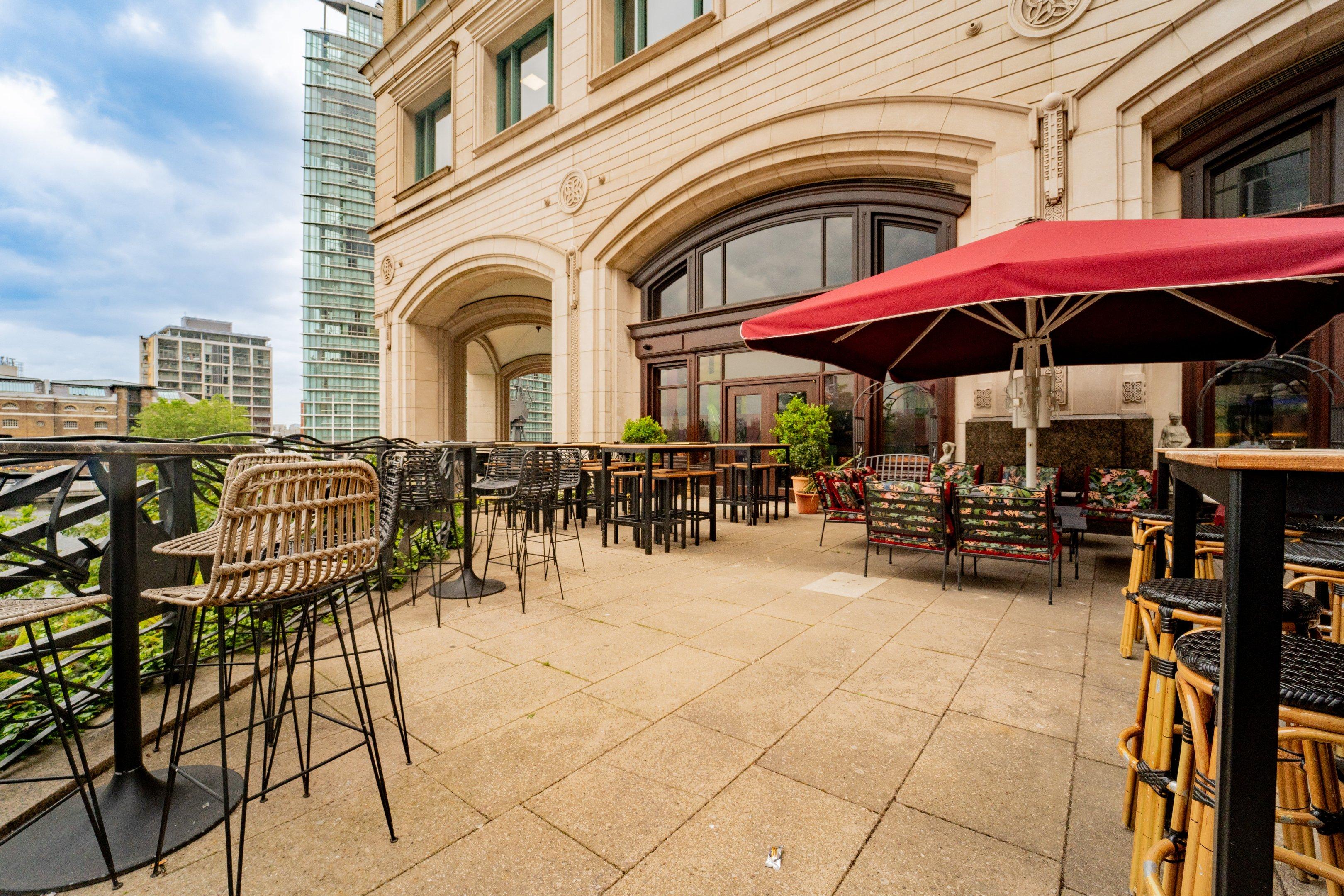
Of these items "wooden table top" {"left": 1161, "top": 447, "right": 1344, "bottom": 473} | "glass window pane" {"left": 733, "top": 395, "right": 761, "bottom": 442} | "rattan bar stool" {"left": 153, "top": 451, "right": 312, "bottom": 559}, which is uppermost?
"glass window pane" {"left": 733, "top": 395, "right": 761, "bottom": 442}

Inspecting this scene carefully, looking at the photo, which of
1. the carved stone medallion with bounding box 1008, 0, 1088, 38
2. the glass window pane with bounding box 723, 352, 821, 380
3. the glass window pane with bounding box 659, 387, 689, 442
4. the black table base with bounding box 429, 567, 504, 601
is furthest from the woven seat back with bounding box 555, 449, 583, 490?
the carved stone medallion with bounding box 1008, 0, 1088, 38

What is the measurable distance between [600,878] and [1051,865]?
49.3 inches

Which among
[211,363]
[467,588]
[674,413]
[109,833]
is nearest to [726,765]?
[109,833]

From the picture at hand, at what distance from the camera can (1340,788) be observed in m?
1.71

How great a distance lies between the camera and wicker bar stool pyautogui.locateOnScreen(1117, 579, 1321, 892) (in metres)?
1.36

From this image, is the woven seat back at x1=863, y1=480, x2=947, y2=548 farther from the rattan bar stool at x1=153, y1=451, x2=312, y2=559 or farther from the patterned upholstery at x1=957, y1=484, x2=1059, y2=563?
the rattan bar stool at x1=153, y1=451, x2=312, y2=559

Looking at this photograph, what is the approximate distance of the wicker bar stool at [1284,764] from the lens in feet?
3.36

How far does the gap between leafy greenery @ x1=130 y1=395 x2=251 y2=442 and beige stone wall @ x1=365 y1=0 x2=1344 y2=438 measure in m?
48.8

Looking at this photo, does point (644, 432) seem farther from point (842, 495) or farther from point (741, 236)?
point (842, 495)

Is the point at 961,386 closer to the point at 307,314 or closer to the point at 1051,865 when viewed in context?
the point at 1051,865

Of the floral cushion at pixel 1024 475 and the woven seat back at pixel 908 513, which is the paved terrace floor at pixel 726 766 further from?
the floral cushion at pixel 1024 475

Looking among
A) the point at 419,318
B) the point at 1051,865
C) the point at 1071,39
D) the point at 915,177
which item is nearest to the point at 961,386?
the point at 915,177

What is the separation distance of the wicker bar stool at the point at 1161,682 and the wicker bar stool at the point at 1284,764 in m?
0.06

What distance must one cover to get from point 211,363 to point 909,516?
14221 centimetres
